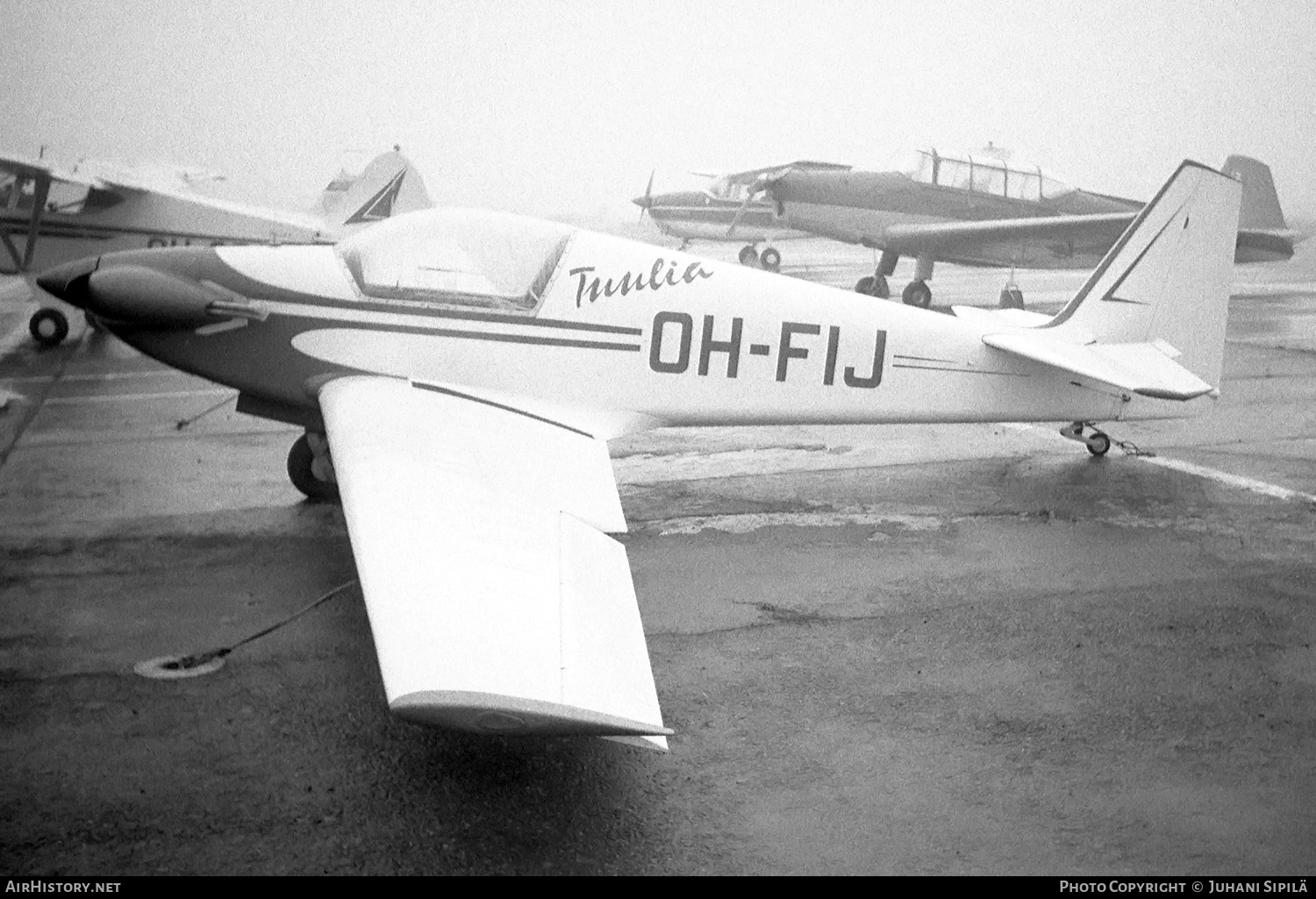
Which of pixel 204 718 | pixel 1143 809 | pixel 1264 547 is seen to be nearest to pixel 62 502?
pixel 204 718

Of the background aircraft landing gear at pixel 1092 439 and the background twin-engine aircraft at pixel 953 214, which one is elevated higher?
the background twin-engine aircraft at pixel 953 214

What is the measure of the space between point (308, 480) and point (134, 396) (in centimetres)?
514

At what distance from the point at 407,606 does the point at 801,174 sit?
2064 cm

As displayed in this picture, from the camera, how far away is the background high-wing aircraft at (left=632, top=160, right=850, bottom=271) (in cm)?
3019

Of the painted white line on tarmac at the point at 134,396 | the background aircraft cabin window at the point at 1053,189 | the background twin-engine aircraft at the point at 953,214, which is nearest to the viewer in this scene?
the painted white line on tarmac at the point at 134,396

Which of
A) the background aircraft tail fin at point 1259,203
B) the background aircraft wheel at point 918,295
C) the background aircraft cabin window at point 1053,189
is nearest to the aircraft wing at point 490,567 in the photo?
the background aircraft wheel at point 918,295

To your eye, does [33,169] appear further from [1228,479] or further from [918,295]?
[918,295]

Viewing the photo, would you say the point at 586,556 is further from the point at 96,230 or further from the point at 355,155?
the point at 355,155

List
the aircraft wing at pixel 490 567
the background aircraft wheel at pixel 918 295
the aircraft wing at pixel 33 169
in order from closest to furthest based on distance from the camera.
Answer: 1. the aircraft wing at pixel 490 567
2. the aircraft wing at pixel 33 169
3. the background aircraft wheel at pixel 918 295

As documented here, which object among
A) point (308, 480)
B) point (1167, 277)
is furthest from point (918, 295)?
point (308, 480)

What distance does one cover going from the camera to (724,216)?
103 feet

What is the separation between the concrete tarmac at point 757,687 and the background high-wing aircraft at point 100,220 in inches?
310

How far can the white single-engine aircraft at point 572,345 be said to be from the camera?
6.15m

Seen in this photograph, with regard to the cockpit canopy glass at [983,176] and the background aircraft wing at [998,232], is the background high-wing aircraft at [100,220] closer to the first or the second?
the background aircraft wing at [998,232]
